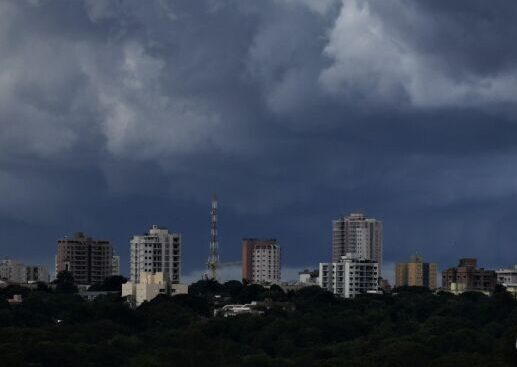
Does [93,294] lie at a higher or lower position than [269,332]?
higher

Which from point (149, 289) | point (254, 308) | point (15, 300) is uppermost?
point (149, 289)

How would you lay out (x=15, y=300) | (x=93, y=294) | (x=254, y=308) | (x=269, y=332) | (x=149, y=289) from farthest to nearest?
1. (x=93, y=294)
2. (x=149, y=289)
3. (x=15, y=300)
4. (x=254, y=308)
5. (x=269, y=332)

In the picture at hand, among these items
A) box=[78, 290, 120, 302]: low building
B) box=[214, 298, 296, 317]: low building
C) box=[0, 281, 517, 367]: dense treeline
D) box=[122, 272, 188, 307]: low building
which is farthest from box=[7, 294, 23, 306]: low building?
box=[214, 298, 296, 317]: low building

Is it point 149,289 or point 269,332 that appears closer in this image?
point 269,332

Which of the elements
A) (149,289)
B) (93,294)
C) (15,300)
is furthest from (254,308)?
(93,294)

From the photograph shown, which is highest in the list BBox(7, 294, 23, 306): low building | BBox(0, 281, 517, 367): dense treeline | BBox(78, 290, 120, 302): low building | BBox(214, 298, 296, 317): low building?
BBox(78, 290, 120, 302): low building

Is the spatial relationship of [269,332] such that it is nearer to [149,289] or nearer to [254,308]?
[254,308]

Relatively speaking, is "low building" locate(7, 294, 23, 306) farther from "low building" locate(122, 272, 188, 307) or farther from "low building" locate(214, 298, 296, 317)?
"low building" locate(214, 298, 296, 317)

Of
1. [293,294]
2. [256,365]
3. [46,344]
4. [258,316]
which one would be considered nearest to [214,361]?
[256,365]
